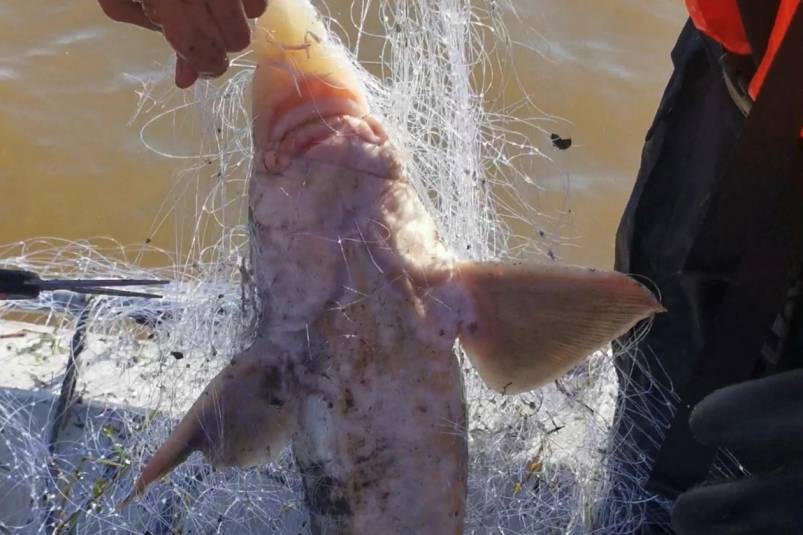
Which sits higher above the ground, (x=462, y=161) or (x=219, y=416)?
(x=462, y=161)

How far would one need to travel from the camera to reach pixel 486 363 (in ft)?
8.80

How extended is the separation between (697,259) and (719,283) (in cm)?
14

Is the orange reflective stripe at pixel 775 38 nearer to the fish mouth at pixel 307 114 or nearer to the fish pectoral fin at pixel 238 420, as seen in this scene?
the fish mouth at pixel 307 114

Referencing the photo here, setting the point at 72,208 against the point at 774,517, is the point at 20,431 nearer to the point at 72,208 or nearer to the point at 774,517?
the point at 774,517

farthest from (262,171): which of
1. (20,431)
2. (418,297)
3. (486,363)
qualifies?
(20,431)

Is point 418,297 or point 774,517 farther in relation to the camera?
point 418,297

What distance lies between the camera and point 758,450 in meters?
2.35

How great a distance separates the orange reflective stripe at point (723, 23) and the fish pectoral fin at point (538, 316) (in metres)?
0.67

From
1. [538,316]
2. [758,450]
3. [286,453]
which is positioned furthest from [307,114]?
[758,450]

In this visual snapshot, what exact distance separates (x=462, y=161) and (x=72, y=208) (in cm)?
424

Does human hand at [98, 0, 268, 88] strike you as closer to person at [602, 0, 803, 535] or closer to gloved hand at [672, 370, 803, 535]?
person at [602, 0, 803, 535]

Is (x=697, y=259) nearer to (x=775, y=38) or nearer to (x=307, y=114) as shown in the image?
(x=775, y=38)

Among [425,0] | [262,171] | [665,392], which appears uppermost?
[425,0]

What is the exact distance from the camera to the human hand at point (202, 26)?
2.11 m
